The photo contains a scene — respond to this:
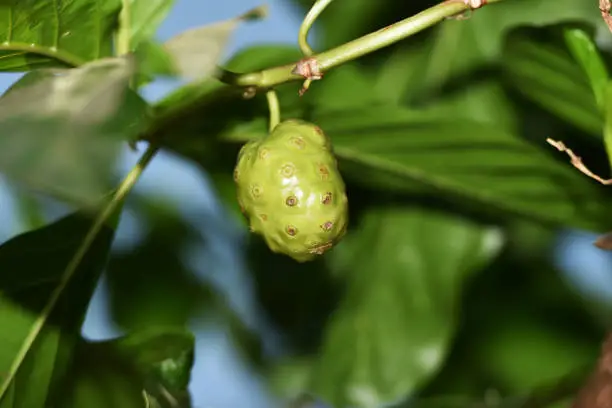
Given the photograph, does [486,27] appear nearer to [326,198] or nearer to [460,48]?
[460,48]

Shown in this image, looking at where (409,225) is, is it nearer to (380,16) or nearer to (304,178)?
(380,16)

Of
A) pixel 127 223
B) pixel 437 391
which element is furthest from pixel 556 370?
pixel 127 223

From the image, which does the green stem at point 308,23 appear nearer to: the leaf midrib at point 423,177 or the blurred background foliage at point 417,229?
the blurred background foliage at point 417,229

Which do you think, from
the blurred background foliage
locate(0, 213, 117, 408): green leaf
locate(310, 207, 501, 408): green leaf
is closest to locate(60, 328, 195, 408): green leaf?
locate(0, 213, 117, 408): green leaf

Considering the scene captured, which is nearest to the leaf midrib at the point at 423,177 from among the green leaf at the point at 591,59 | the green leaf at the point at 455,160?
the green leaf at the point at 455,160

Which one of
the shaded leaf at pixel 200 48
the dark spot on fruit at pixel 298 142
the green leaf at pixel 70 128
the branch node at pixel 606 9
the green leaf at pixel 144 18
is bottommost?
the dark spot on fruit at pixel 298 142

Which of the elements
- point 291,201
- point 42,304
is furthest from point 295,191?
point 42,304
